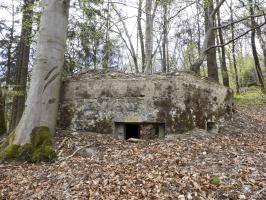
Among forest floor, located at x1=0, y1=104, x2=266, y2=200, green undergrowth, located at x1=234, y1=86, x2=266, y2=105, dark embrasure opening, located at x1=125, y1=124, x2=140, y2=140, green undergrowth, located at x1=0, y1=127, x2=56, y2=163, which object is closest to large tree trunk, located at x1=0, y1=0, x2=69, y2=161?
green undergrowth, located at x1=0, y1=127, x2=56, y2=163

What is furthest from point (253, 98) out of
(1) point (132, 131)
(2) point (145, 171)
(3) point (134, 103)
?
(2) point (145, 171)

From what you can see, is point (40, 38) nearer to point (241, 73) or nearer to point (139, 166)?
point (139, 166)

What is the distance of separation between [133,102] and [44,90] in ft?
6.94

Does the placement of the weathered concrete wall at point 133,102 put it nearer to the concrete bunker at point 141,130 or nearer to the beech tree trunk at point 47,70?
the concrete bunker at point 141,130

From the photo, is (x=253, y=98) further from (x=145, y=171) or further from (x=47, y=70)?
(x=145, y=171)

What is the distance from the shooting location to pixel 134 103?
7766 millimetres

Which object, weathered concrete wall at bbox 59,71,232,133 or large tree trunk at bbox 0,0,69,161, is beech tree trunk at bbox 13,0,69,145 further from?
weathered concrete wall at bbox 59,71,232,133

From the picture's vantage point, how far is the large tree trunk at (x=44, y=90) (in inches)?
255

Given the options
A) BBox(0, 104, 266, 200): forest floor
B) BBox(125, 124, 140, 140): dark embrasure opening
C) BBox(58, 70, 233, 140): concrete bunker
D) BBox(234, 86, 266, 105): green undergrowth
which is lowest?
BBox(0, 104, 266, 200): forest floor

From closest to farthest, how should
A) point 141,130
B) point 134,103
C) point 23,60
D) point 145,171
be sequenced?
1. point 145,171
2. point 134,103
3. point 141,130
4. point 23,60

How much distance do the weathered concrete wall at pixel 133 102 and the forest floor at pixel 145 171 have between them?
19.7 inches

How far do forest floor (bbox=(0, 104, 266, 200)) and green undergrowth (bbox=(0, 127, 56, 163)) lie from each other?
20 cm

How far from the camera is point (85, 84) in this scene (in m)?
8.00

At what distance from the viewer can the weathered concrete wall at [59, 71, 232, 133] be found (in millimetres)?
7715
